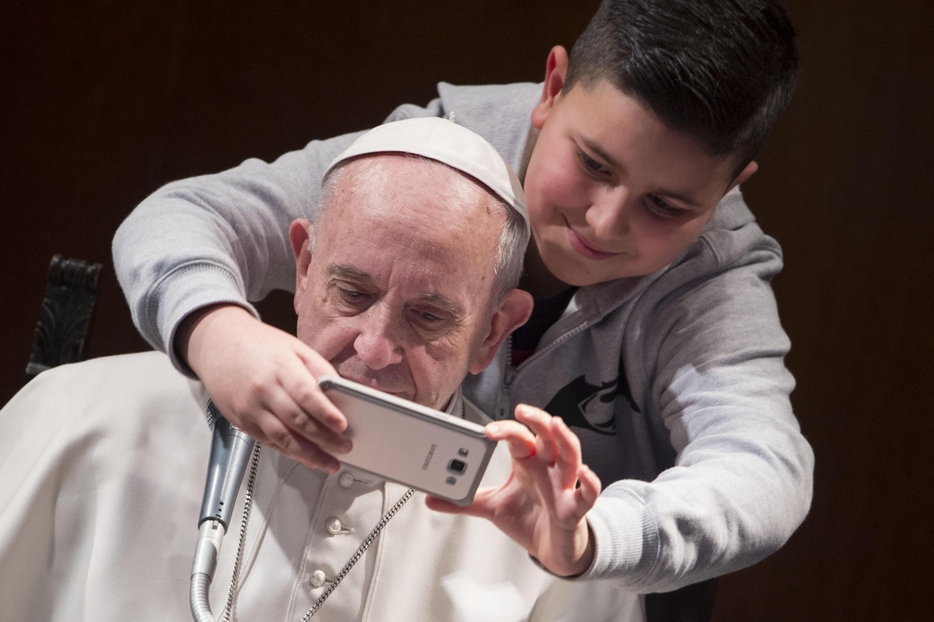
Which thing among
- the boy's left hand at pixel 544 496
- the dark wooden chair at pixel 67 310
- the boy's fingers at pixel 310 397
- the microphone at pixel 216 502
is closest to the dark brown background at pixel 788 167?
the dark wooden chair at pixel 67 310

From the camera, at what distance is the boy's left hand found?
1241 millimetres

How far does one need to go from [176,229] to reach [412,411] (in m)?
0.71

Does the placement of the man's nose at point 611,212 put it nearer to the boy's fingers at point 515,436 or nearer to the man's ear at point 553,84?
the man's ear at point 553,84

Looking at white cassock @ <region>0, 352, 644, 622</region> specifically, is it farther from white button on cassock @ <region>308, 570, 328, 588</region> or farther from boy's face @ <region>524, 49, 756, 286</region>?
boy's face @ <region>524, 49, 756, 286</region>

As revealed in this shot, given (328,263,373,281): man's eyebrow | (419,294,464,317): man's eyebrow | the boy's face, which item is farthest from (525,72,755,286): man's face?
(328,263,373,281): man's eyebrow

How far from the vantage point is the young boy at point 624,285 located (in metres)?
1.44

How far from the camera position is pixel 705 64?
1.71m

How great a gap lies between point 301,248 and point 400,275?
11.5 inches

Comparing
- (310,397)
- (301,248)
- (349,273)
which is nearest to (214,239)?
(301,248)

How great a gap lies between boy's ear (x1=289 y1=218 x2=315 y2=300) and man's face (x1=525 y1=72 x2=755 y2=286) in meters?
0.41

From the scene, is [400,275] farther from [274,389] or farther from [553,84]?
[553,84]

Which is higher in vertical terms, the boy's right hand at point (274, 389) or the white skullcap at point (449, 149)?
the white skullcap at point (449, 149)

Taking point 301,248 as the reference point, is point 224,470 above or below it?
below

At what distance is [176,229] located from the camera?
1.74 m
